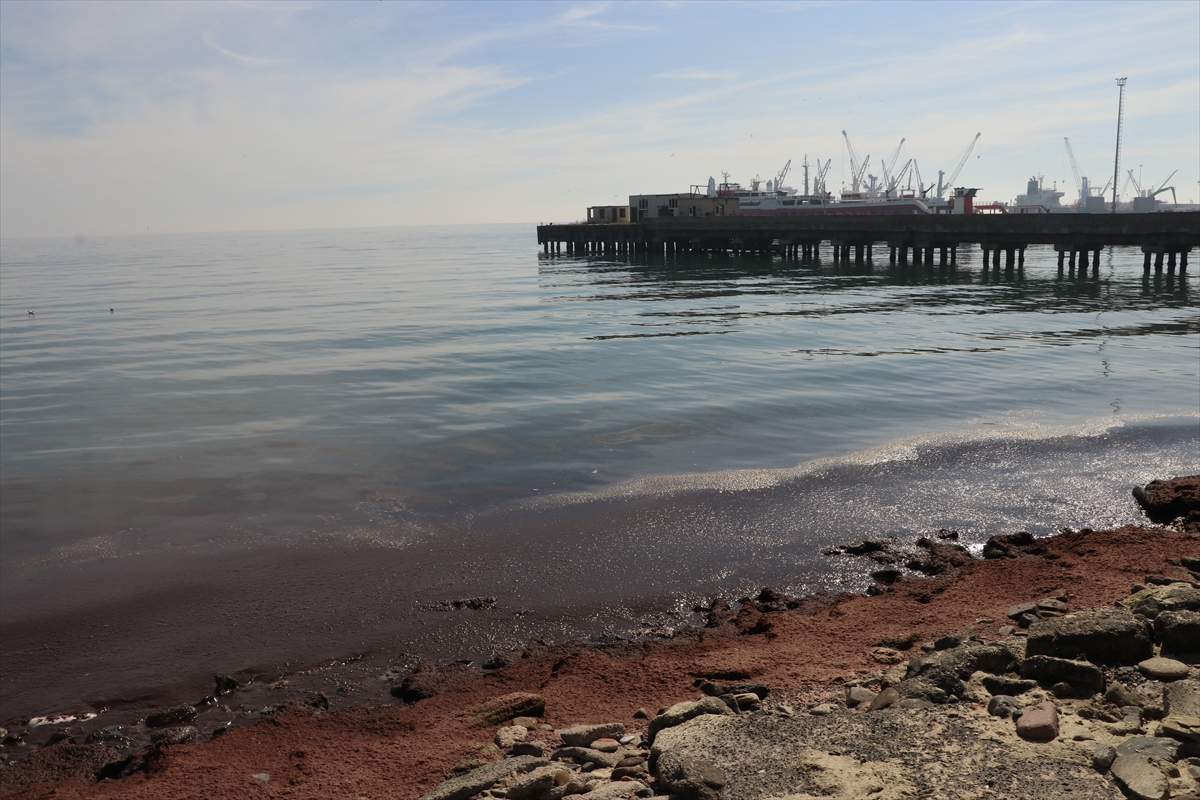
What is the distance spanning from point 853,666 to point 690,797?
271cm

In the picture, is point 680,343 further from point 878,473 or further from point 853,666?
point 853,666

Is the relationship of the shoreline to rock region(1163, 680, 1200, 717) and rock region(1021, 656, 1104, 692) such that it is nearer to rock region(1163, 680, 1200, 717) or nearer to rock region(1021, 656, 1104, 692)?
rock region(1021, 656, 1104, 692)

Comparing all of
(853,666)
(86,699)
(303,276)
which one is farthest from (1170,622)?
(303,276)

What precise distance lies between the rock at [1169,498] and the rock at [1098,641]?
608 centimetres

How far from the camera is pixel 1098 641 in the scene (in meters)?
6.20

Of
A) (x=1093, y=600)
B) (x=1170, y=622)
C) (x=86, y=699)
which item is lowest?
(x=86, y=699)

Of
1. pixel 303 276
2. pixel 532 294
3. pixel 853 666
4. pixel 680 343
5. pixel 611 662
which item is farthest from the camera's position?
pixel 303 276

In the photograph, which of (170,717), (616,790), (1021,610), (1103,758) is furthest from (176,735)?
(1021,610)

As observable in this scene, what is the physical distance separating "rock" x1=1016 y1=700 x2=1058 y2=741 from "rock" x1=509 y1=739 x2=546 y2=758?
117 inches

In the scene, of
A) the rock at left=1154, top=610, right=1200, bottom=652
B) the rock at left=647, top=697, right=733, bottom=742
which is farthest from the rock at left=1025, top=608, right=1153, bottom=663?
the rock at left=647, top=697, right=733, bottom=742

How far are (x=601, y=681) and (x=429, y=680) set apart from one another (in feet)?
5.07

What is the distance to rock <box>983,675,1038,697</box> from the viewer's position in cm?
586

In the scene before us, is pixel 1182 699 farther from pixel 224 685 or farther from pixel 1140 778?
pixel 224 685

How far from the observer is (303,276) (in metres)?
75.0
